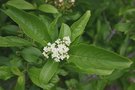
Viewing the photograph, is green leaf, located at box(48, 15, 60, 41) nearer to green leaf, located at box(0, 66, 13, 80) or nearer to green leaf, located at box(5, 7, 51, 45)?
green leaf, located at box(5, 7, 51, 45)

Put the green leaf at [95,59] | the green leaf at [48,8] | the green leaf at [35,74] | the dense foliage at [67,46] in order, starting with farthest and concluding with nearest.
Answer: the green leaf at [48,8] → the green leaf at [35,74] → the dense foliage at [67,46] → the green leaf at [95,59]

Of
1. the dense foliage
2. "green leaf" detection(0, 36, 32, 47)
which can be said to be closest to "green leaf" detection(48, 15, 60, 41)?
the dense foliage

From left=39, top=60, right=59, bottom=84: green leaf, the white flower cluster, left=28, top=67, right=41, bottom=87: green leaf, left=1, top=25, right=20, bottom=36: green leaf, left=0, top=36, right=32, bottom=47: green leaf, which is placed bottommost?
left=28, top=67, right=41, bottom=87: green leaf

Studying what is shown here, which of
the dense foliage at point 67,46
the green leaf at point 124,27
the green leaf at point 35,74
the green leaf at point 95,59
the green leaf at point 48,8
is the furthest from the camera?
the green leaf at point 124,27

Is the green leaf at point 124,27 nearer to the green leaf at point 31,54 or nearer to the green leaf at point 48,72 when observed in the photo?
the green leaf at point 31,54

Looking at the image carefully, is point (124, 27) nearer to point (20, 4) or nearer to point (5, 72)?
point (20, 4)

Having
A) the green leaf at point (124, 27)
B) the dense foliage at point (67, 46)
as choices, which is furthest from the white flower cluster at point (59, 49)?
the green leaf at point (124, 27)
